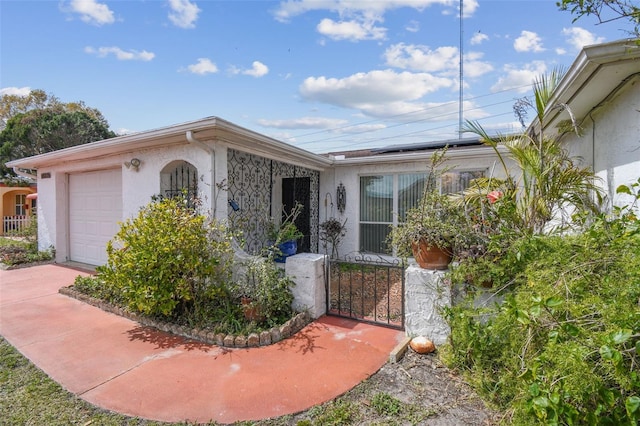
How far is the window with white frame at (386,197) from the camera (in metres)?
7.88

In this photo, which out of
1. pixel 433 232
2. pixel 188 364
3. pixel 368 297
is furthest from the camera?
pixel 368 297

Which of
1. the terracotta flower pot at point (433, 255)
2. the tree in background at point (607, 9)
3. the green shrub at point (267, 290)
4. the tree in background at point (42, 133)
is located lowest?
the green shrub at point (267, 290)

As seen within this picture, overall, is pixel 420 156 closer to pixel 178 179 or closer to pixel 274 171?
pixel 274 171

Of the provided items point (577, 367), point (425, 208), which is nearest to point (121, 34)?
point (425, 208)

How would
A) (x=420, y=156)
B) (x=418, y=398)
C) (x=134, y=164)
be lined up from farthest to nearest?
(x=420, y=156) < (x=134, y=164) < (x=418, y=398)

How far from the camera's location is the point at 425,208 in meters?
4.03

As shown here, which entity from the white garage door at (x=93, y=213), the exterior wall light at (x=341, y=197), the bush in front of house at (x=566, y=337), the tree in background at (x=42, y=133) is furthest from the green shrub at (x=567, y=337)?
the tree in background at (x=42, y=133)

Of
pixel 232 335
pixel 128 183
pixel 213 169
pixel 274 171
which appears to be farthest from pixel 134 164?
pixel 232 335

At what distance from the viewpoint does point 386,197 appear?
8.45 m

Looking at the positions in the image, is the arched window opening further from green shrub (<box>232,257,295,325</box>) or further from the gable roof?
A: the gable roof

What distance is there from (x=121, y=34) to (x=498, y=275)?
29.4 ft

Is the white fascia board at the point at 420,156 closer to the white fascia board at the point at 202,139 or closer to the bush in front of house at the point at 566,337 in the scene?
the white fascia board at the point at 202,139

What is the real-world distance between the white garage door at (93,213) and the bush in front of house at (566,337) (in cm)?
782

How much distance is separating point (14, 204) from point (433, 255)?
79.4 ft
